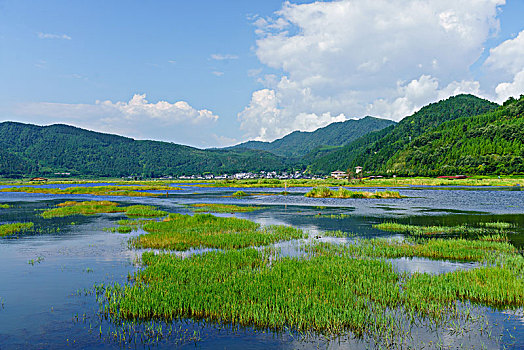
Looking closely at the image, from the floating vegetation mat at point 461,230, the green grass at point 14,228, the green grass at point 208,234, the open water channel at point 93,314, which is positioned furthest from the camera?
the green grass at point 14,228

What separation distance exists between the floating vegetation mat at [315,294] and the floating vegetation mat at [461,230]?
39.6 ft

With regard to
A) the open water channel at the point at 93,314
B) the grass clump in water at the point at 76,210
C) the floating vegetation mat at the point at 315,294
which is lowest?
the grass clump in water at the point at 76,210

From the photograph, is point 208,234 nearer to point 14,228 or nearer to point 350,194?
point 14,228

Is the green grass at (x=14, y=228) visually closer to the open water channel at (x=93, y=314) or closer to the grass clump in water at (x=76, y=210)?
the open water channel at (x=93, y=314)

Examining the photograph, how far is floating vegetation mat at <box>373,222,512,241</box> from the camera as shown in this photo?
37.6m

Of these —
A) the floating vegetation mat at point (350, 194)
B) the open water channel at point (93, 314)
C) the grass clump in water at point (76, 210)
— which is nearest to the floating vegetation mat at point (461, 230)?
the open water channel at point (93, 314)

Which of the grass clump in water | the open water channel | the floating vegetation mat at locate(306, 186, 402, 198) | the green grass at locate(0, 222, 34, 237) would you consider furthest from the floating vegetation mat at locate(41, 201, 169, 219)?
the floating vegetation mat at locate(306, 186, 402, 198)

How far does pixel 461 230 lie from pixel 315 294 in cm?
3104

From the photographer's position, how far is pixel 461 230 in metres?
41.7

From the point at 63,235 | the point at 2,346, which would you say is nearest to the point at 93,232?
the point at 63,235

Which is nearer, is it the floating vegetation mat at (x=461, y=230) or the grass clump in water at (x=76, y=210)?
the floating vegetation mat at (x=461, y=230)

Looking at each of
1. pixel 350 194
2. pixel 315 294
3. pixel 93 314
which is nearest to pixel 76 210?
pixel 93 314

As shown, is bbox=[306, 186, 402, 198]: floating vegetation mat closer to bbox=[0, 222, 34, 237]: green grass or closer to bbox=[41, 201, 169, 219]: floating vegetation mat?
bbox=[41, 201, 169, 219]: floating vegetation mat

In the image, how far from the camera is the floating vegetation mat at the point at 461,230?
3759 centimetres
